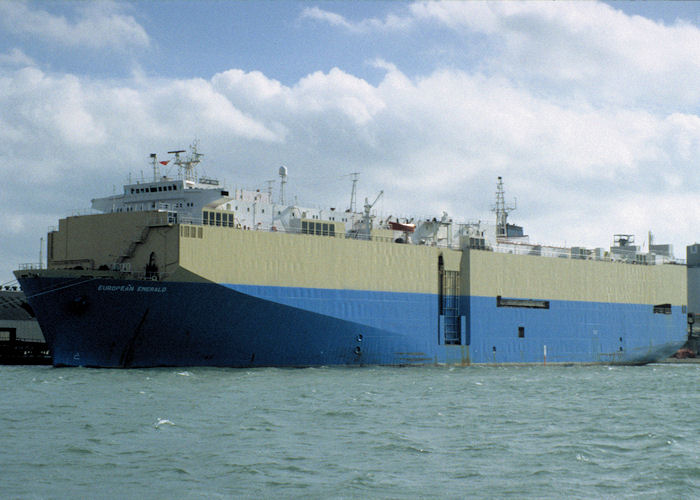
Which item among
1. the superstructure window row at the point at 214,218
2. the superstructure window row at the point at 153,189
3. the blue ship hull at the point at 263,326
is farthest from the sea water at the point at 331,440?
the superstructure window row at the point at 153,189

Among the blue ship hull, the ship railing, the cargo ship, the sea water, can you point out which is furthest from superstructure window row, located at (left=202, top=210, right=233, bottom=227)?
the ship railing

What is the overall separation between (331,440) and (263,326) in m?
16.4

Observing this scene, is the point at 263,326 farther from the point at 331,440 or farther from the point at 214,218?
the point at 331,440

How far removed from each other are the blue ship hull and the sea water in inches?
112

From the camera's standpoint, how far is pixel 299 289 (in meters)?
34.7

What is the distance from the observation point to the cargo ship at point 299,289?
31.2 metres

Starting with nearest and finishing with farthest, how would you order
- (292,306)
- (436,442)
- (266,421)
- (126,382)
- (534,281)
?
(436,442)
(266,421)
(126,382)
(292,306)
(534,281)

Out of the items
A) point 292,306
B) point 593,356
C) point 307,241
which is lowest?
point 593,356

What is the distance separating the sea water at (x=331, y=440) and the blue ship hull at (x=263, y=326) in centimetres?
285

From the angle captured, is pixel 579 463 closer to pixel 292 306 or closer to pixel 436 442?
pixel 436 442

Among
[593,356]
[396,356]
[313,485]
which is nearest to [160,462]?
[313,485]

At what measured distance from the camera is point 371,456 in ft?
50.9

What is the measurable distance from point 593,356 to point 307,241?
21.2 m

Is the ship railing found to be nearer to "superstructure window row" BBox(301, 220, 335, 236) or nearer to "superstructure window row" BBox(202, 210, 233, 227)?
"superstructure window row" BBox(301, 220, 335, 236)
